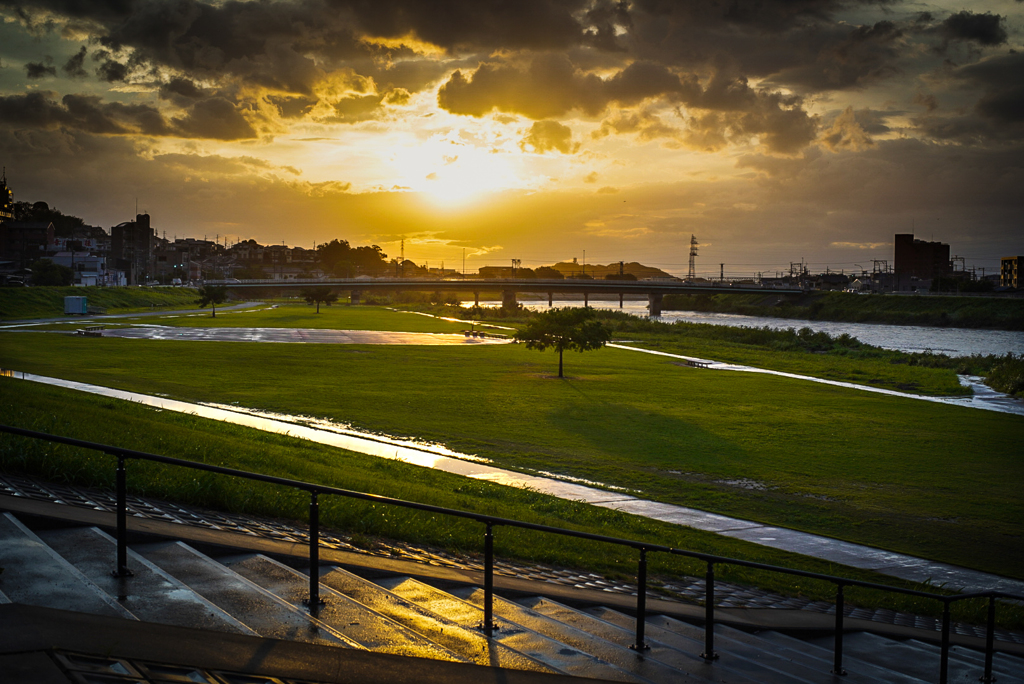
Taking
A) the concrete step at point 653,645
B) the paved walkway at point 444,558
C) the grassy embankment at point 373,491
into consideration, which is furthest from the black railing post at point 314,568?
the grassy embankment at point 373,491

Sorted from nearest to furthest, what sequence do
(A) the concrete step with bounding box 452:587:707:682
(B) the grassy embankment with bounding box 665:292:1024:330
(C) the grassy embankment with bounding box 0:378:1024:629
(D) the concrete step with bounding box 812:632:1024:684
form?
(A) the concrete step with bounding box 452:587:707:682 < (D) the concrete step with bounding box 812:632:1024:684 < (C) the grassy embankment with bounding box 0:378:1024:629 < (B) the grassy embankment with bounding box 665:292:1024:330

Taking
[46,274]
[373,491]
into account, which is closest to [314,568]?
[373,491]

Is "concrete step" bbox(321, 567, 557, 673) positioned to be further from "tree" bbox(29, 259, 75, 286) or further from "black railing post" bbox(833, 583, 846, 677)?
"tree" bbox(29, 259, 75, 286)

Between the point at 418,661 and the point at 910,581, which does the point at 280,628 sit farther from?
the point at 910,581

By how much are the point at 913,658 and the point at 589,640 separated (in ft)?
14.6

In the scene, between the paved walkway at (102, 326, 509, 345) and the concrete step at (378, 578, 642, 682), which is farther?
the paved walkway at (102, 326, 509, 345)

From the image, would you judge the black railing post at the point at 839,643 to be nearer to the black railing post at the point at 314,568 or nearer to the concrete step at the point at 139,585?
the black railing post at the point at 314,568

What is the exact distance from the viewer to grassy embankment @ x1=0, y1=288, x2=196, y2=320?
279ft

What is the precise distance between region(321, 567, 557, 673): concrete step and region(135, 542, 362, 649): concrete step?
2.79ft

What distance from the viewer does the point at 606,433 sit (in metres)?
25.5

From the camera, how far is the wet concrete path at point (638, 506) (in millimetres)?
13461

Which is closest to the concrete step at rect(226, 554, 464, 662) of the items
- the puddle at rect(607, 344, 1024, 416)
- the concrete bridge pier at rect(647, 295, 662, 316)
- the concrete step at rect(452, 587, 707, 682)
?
the concrete step at rect(452, 587, 707, 682)

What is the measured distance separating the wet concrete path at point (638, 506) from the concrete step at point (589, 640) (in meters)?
8.04

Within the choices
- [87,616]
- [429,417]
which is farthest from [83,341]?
[87,616]
